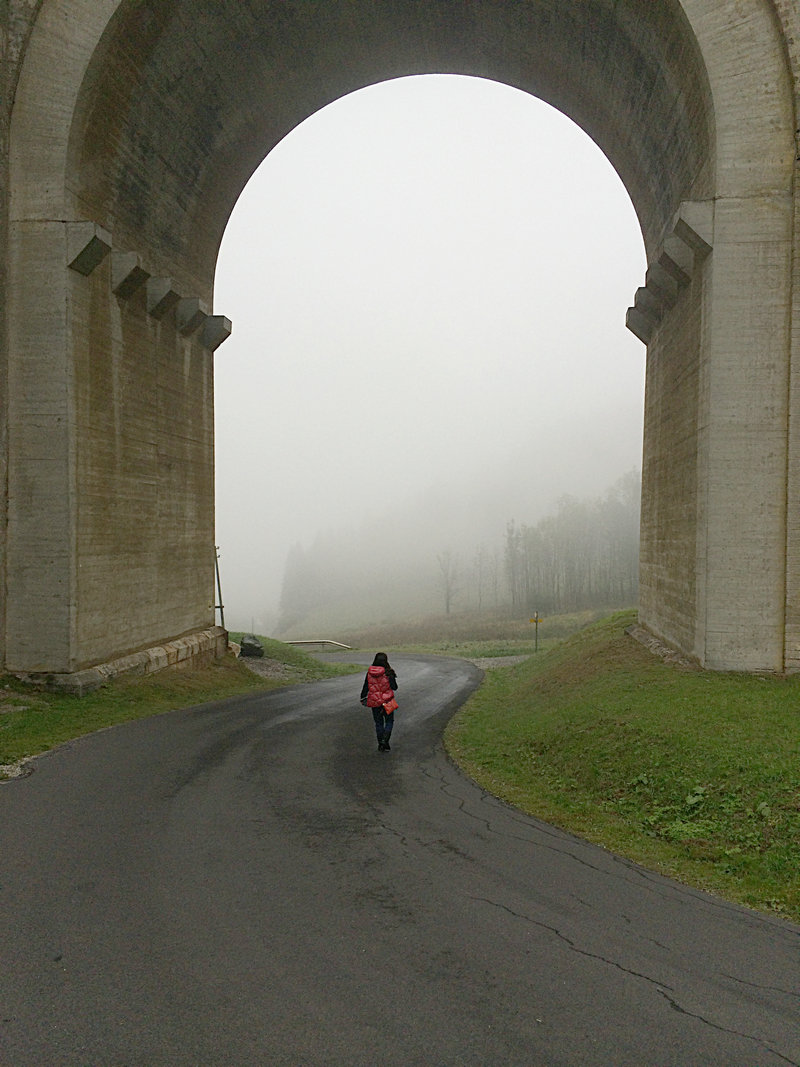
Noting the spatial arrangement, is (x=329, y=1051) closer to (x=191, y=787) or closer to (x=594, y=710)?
(x=191, y=787)

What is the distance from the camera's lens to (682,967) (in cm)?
503

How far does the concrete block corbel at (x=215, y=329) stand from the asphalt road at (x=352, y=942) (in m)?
15.5

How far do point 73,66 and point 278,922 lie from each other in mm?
16452

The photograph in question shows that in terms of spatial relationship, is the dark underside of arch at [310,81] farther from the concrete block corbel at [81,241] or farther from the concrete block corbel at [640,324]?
the concrete block corbel at [640,324]

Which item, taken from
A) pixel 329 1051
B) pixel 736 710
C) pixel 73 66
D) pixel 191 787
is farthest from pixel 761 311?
pixel 73 66

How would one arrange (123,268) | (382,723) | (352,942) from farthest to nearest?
(123,268) → (382,723) → (352,942)

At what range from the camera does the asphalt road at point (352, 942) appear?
4125 millimetres

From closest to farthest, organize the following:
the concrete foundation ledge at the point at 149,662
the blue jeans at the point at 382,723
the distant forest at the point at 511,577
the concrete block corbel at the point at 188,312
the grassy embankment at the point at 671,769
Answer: the grassy embankment at the point at 671,769, the blue jeans at the point at 382,723, the concrete foundation ledge at the point at 149,662, the concrete block corbel at the point at 188,312, the distant forest at the point at 511,577

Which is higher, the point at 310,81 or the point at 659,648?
the point at 310,81

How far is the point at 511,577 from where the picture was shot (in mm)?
112500

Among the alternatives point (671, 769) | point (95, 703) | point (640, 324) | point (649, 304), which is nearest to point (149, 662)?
point (95, 703)

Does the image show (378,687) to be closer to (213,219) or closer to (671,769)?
(671,769)

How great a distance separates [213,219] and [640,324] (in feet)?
40.1

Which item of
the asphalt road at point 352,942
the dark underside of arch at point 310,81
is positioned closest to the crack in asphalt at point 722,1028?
the asphalt road at point 352,942
